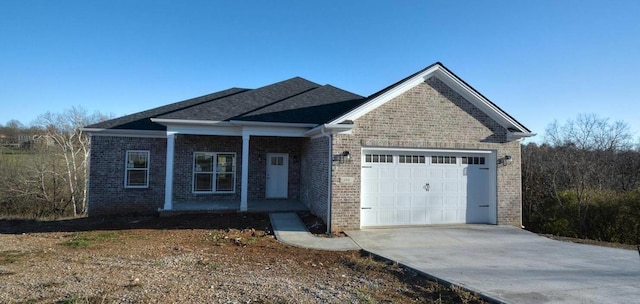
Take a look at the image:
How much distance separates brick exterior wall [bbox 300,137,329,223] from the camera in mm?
10227

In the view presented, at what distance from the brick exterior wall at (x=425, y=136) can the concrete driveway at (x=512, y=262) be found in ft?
2.77

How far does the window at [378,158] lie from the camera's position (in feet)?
33.2

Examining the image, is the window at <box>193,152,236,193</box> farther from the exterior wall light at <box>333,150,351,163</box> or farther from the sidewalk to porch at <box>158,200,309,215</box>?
the exterior wall light at <box>333,150,351,163</box>

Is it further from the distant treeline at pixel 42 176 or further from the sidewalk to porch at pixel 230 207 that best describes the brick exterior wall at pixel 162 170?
the distant treeline at pixel 42 176

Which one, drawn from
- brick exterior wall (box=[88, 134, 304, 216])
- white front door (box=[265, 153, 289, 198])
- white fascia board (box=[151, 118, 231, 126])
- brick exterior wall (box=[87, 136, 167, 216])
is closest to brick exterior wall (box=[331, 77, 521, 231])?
white fascia board (box=[151, 118, 231, 126])

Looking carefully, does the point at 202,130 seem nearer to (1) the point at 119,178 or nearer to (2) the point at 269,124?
(2) the point at 269,124

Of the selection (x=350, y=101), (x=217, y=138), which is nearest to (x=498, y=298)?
(x=350, y=101)

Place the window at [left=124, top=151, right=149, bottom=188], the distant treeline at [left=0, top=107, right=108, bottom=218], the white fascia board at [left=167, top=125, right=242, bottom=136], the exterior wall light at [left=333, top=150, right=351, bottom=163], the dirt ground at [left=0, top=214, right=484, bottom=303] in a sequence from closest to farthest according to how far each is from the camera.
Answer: the dirt ground at [left=0, top=214, right=484, bottom=303] < the exterior wall light at [left=333, top=150, right=351, bottom=163] < the white fascia board at [left=167, top=125, right=242, bottom=136] < the window at [left=124, top=151, right=149, bottom=188] < the distant treeline at [left=0, top=107, right=108, bottom=218]

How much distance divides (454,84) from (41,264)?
449 inches

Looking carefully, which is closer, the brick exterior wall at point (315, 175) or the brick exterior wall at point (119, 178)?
the brick exterior wall at point (315, 175)

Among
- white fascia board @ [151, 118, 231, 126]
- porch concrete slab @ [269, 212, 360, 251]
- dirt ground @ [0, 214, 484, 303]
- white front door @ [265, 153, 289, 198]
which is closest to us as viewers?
dirt ground @ [0, 214, 484, 303]

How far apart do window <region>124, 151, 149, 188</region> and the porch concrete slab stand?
6424 millimetres

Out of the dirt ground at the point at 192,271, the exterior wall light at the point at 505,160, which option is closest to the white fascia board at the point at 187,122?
the dirt ground at the point at 192,271

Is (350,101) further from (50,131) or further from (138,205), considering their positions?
(50,131)
